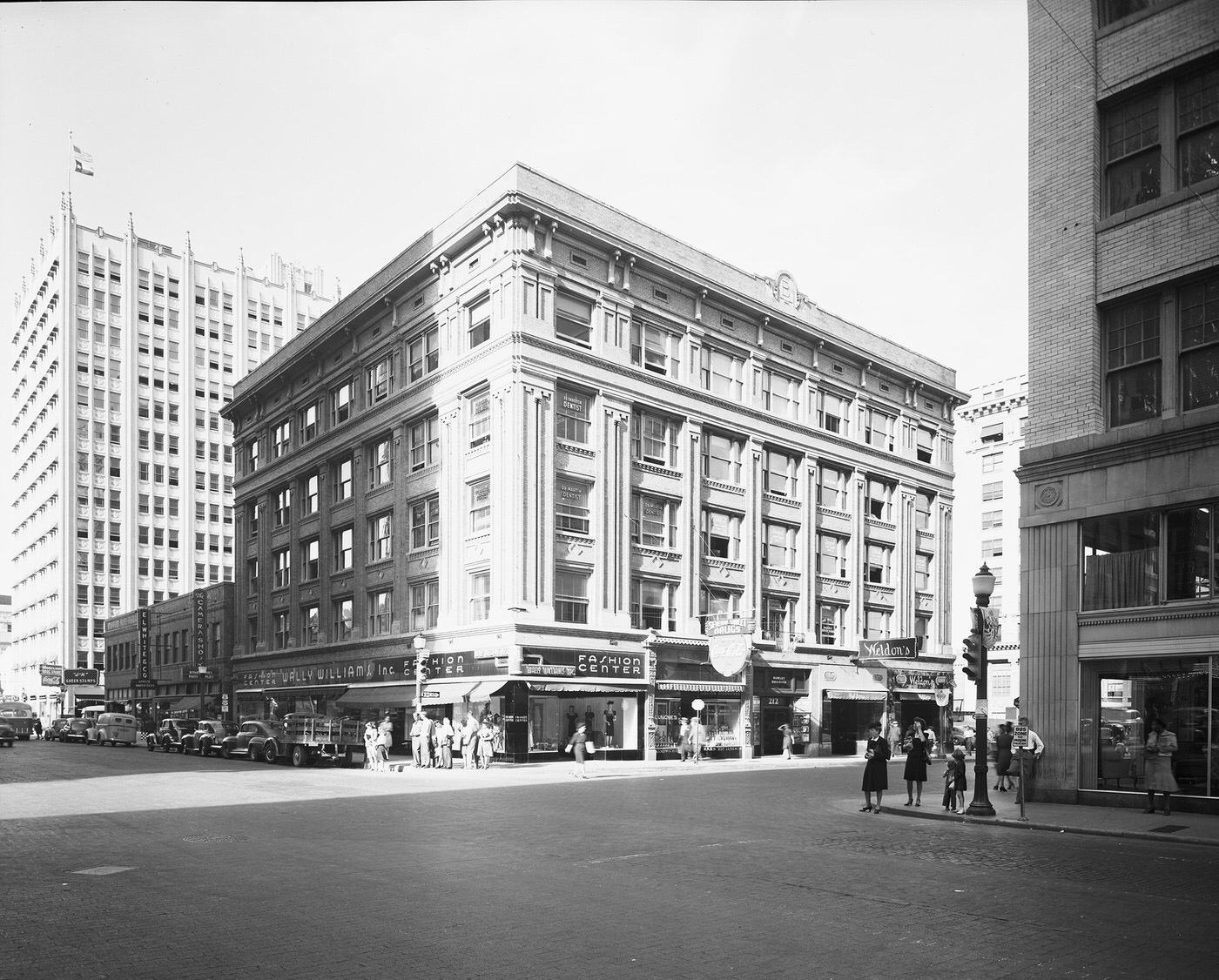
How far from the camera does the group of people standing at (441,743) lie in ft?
122

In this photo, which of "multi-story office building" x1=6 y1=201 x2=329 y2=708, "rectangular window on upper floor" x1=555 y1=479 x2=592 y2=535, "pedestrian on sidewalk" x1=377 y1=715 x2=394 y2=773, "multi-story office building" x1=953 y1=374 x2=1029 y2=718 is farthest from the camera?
"multi-story office building" x1=6 y1=201 x2=329 y2=708

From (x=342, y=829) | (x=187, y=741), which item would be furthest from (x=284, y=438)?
(x=342, y=829)

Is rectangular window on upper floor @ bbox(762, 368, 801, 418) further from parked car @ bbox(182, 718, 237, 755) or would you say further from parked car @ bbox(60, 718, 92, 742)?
parked car @ bbox(60, 718, 92, 742)

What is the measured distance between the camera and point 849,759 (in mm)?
49219

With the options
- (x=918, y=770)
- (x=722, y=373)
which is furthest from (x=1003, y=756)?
(x=722, y=373)

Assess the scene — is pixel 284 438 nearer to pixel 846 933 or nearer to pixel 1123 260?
pixel 1123 260

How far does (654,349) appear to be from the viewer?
155 ft

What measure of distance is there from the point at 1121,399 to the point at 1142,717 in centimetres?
637

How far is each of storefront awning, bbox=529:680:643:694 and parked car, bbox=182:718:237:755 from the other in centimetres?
1355

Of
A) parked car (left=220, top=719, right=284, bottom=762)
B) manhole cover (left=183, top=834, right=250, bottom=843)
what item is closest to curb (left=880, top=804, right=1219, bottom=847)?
manhole cover (left=183, top=834, right=250, bottom=843)

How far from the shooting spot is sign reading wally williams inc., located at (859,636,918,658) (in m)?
45.6

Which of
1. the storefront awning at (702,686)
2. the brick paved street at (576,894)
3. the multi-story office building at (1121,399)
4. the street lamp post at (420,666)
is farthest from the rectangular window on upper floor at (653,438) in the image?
the brick paved street at (576,894)

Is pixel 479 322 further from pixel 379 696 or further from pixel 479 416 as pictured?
pixel 379 696

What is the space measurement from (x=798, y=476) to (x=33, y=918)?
151ft
